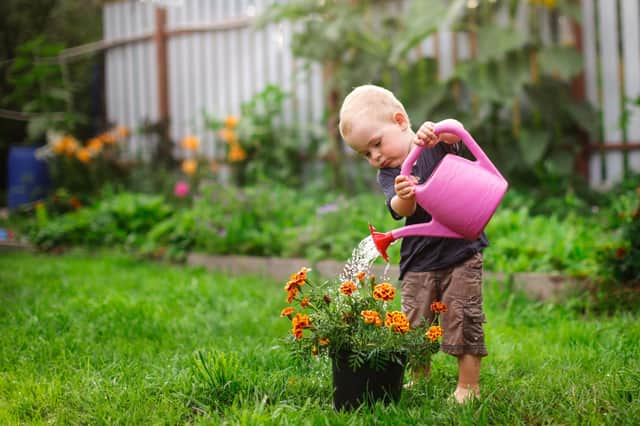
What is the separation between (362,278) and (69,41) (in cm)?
819

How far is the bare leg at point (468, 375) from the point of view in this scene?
233 centimetres

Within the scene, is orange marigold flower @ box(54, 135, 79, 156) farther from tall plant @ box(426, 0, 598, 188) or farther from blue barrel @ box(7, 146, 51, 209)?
tall plant @ box(426, 0, 598, 188)

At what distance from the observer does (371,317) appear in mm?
2182

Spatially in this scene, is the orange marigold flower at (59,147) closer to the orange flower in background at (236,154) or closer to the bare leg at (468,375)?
the orange flower in background at (236,154)

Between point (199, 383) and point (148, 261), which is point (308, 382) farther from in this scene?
point (148, 261)

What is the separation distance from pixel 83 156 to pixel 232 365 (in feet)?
17.6

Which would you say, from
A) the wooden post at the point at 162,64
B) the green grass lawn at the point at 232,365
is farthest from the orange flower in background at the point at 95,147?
the green grass lawn at the point at 232,365

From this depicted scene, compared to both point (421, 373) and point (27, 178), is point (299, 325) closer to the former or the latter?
point (421, 373)

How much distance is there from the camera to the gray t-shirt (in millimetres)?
2424

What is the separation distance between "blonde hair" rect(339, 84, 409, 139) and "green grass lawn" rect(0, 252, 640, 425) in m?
0.81

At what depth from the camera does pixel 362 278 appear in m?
2.34

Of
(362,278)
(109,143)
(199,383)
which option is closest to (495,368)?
(362,278)

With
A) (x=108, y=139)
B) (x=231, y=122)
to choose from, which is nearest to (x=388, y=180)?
(x=231, y=122)

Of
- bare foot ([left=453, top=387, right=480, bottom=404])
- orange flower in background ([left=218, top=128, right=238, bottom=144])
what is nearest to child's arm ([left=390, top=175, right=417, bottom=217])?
bare foot ([left=453, top=387, right=480, bottom=404])
